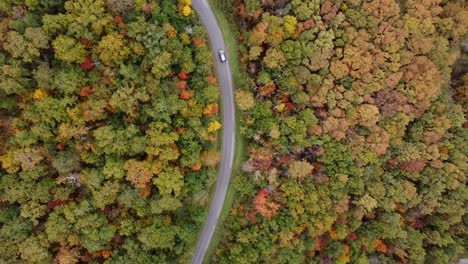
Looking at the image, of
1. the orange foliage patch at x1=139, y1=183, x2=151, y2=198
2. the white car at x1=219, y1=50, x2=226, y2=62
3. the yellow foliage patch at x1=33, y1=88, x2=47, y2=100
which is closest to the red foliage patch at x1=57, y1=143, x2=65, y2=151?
the yellow foliage patch at x1=33, y1=88, x2=47, y2=100

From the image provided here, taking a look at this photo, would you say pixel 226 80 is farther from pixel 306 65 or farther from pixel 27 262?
pixel 27 262

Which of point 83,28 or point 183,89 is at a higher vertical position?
point 83,28

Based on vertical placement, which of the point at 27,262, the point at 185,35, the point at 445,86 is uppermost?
the point at 185,35

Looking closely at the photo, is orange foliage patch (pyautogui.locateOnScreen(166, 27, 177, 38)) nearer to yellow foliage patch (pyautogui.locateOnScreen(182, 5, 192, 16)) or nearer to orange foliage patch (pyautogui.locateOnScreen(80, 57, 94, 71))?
yellow foliage patch (pyautogui.locateOnScreen(182, 5, 192, 16))

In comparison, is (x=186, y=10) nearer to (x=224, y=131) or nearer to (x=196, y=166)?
(x=224, y=131)

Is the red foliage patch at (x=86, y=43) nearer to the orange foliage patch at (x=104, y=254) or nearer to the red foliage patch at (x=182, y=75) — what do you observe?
the red foliage patch at (x=182, y=75)

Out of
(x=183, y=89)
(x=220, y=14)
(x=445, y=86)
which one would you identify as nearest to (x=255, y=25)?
(x=220, y=14)
